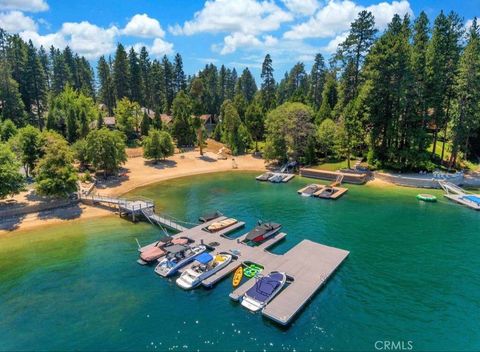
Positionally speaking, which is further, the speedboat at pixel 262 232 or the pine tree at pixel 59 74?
the pine tree at pixel 59 74

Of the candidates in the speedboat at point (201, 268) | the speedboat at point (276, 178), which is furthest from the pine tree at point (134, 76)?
the speedboat at point (201, 268)

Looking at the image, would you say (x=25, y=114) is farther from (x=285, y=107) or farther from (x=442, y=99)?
(x=442, y=99)

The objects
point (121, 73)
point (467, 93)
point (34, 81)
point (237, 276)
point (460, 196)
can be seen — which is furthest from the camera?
point (121, 73)

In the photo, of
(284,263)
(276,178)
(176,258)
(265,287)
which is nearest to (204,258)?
(176,258)

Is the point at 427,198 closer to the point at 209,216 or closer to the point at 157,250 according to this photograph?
the point at 209,216

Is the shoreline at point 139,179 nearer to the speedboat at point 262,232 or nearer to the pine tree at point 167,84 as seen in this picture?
the speedboat at point 262,232

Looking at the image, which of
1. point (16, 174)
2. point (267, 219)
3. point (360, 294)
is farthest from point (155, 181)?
point (360, 294)
